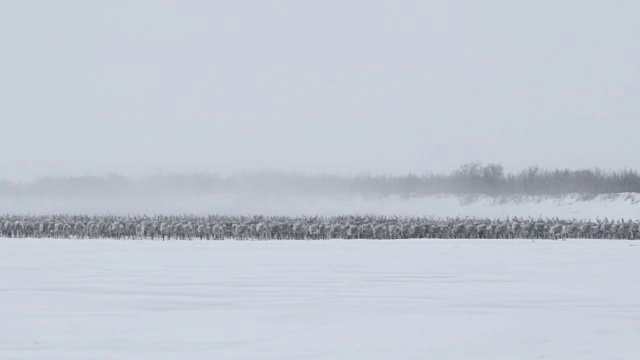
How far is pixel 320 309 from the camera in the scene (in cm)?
1256

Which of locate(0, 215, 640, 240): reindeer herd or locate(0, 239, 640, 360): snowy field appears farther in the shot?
locate(0, 215, 640, 240): reindeer herd

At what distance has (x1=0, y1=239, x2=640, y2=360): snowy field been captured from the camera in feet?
31.8

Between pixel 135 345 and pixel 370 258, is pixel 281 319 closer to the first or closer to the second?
pixel 135 345

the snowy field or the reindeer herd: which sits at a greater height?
the reindeer herd

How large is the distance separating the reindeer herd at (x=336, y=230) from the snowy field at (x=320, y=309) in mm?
14391

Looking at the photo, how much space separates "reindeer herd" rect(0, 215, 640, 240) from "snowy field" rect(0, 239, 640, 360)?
567 inches

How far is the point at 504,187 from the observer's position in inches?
2830

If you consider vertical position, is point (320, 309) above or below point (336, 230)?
below

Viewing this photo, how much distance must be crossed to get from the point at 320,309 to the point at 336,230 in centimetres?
2498

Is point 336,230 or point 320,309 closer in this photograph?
point 320,309

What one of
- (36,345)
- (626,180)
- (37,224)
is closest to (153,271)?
(36,345)

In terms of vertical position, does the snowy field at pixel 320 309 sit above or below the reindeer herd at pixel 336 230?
below

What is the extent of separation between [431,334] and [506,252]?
1595 centimetres

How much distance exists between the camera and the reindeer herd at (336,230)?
1436 inches
